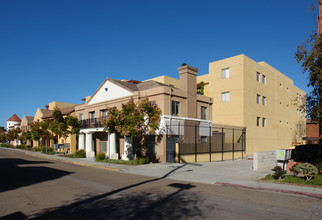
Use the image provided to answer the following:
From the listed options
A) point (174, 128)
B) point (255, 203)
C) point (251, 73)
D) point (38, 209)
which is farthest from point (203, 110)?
point (38, 209)

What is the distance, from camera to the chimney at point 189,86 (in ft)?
89.7

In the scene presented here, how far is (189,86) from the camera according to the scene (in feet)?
90.9

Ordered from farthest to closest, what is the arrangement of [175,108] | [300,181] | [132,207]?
[175,108], [300,181], [132,207]

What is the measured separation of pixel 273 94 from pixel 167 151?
2557 centimetres

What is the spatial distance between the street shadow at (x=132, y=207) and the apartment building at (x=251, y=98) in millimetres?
26554

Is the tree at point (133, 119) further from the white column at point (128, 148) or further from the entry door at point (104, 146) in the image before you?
the entry door at point (104, 146)

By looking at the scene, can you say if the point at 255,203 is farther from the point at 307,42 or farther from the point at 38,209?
the point at 307,42

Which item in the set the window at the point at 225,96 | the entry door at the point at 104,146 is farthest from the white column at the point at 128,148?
the window at the point at 225,96

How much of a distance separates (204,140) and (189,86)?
6.01 m

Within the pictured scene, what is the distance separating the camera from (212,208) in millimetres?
8180

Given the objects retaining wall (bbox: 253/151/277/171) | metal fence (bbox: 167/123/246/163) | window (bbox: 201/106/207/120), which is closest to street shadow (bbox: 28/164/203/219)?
retaining wall (bbox: 253/151/277/171)

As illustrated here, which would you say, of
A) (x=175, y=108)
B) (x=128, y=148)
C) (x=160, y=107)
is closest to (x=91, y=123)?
(x=128, y=148)

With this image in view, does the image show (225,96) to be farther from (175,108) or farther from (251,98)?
(175,108)

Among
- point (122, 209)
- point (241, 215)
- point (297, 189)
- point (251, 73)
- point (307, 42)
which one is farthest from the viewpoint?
point (251, 73)
